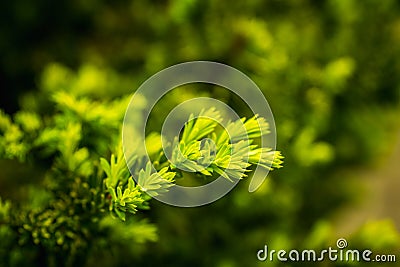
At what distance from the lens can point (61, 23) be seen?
684mm

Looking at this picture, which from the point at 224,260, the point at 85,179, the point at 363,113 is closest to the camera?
the point at 85,179

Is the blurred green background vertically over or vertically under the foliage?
over

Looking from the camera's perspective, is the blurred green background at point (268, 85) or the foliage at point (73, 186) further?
the blurred green background at point (268, 85)

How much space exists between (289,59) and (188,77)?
4.9 inches

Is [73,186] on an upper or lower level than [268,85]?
lower

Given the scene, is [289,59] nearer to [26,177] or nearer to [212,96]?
[212,96]

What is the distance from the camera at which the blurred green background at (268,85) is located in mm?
542

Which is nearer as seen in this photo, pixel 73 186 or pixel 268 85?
pixel 73 186

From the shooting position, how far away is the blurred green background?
0.54 m

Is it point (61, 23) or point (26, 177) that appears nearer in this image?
point (26, 177)

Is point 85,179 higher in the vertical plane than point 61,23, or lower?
lower

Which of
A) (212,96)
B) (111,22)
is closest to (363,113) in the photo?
(212,96)

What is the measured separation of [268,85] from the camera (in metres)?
0.57

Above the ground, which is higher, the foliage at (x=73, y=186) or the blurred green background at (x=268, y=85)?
the blurred green background at (x=268, y=85)
